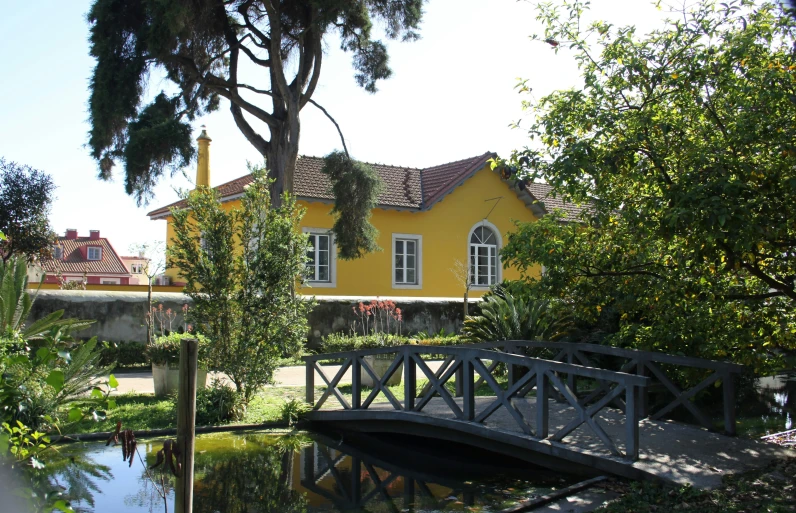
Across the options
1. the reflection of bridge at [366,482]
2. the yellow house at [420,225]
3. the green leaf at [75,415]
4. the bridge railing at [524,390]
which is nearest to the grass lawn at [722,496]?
the bridge railing at [524,390]

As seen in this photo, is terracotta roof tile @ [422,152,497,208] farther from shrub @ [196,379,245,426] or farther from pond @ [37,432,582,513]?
pond @ [37,432,582,513]

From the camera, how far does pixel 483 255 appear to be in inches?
1096

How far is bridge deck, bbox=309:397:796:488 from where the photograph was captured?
747 cm

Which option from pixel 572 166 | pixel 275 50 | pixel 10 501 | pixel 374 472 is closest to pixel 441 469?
pixel 374 472

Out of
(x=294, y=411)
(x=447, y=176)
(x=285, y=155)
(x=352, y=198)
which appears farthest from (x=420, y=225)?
(x=294, y=411)

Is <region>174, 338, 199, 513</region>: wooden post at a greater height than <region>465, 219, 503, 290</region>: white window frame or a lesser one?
lesser

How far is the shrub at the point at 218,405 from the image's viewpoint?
10.9 m

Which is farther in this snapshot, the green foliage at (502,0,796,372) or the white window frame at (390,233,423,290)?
the white window frame at (390,233,423,290)

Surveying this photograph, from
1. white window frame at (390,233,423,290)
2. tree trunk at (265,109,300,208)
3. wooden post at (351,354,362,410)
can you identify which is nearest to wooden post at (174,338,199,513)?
wooden post at (351,354,362,410)

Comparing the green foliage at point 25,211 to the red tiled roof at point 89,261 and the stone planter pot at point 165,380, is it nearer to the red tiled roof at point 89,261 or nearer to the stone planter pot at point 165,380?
the stone planter pot at point 165,380

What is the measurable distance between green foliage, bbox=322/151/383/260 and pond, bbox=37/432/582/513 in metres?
10.8

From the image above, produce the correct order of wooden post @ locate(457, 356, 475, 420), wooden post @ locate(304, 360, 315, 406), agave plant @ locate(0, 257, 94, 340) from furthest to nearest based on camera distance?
wooden post @ locate(304, 360, 315, 406), wooden post @ locate(457, 356, 475, 420), agave plant @ locate(0, 257, 94, 340)

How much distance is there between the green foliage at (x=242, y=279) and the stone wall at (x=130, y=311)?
5.45 metres

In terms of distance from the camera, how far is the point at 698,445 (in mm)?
8453
